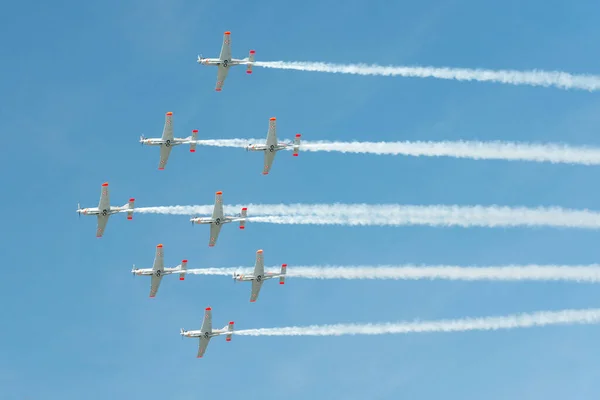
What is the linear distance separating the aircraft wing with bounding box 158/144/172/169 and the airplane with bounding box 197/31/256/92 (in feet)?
27.4

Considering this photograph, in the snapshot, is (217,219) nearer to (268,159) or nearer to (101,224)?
(268,159)

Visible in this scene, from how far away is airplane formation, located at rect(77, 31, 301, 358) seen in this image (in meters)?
113

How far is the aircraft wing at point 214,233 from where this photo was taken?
374ft

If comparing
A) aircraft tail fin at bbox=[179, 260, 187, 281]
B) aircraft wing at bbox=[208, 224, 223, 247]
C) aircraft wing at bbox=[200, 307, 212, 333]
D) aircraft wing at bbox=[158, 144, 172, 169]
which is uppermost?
aircraft wing at bbox=[158, 144, 172, 169]

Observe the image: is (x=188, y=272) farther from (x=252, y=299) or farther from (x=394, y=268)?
(x=394, y=268)

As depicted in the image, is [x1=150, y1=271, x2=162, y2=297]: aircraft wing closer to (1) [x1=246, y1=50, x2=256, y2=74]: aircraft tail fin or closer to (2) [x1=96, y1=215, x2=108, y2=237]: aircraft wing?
(2) [x1=96, y1=215, x2=108, y2=237]: aircraft wing

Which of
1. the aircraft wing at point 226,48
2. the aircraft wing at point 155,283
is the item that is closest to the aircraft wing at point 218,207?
the aircraft wing at point 155,283

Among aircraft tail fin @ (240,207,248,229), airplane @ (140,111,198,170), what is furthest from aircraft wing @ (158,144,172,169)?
aircraft tail fin @ (240,207,248,229)

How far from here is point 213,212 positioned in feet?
373

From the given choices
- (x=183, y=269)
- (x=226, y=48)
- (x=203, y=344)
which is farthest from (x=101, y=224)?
(x=226, y=48)

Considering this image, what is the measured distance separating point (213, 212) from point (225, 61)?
53.7 ft

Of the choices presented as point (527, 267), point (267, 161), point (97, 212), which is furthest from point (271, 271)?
point (527, 267)

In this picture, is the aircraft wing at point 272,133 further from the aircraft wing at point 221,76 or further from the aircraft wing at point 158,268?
the aircraft wing at point 158,268

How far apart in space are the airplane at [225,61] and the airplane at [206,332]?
24906mm
